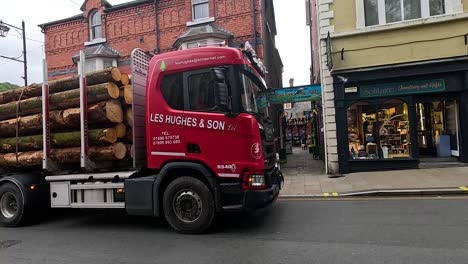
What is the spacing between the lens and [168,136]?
6.08 meters

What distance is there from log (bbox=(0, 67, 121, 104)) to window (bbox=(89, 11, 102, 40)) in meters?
11.2

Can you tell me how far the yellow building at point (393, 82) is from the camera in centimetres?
1186

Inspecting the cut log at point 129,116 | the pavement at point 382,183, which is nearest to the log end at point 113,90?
the cut log at point 129,116

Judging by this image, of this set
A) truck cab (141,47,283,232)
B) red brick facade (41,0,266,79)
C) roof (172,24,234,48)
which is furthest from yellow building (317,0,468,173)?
truck cab (141,47,283,232)

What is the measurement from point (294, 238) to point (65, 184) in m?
4.41

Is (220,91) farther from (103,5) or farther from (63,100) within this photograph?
(103,5)

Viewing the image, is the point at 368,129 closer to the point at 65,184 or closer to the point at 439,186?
the point at 439,186

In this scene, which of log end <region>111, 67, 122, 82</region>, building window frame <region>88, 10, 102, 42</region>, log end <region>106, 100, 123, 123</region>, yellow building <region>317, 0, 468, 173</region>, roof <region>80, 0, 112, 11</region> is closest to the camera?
log end <region>106, 100, 123, 123</region>

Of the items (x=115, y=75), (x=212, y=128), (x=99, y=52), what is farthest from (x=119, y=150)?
(x=99, y=52)

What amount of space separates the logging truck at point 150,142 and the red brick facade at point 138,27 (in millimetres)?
9243

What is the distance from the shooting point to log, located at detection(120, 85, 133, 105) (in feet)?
22.2

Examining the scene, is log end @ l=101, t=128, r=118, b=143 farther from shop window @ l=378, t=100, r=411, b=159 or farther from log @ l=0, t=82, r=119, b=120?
shop window @ l=378, t=100, r=411, b=159

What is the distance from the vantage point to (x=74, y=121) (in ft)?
22.2

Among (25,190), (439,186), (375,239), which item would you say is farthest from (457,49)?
(25,190)
